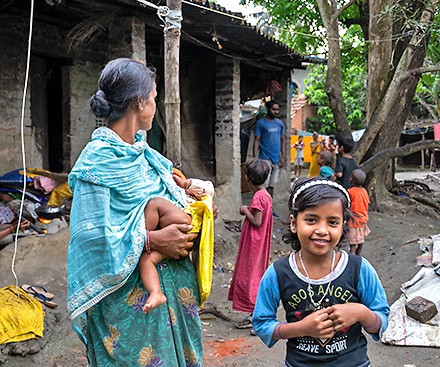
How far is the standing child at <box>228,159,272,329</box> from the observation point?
408 centimetres

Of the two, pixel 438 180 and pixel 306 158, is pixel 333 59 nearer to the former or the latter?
pixel 438 180

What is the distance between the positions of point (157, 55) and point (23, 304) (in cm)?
557

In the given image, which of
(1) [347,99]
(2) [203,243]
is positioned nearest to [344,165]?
(2) [203,243]

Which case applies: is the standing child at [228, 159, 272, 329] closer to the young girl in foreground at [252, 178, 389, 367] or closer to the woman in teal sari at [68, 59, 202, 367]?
the woman in teal sari at [68, 59, 202, 367]

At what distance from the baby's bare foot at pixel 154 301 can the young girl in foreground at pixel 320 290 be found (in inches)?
14.1

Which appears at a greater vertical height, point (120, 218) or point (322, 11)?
point (322, 11)

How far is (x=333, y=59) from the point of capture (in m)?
8.85

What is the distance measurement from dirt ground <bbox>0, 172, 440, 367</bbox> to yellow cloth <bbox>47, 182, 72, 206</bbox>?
1.86 ft

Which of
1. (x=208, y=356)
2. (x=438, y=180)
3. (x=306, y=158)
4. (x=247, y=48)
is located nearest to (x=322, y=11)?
(x=247, y=48)

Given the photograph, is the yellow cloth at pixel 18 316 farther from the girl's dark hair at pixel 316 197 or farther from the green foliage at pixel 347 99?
the green foliage at pixel 347 99

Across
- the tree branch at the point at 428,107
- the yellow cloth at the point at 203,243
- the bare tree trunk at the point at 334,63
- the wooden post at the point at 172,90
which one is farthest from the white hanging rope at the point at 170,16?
the tree branch at the point at 428,107

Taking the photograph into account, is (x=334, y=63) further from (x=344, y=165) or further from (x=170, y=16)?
(x=170, y=16)

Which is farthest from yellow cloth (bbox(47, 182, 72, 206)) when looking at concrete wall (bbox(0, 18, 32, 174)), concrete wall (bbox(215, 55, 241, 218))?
concrete wall (bbox(215, 55, 241, 218))

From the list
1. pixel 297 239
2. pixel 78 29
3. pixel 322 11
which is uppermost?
pixel 322 11
